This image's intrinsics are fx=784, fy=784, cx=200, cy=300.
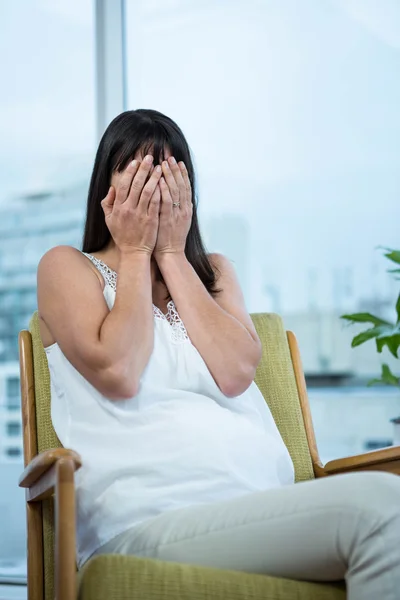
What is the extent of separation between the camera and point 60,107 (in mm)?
2842

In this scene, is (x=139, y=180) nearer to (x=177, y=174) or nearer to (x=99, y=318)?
(x=177, y=174)

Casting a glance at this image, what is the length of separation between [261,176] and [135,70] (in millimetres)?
607

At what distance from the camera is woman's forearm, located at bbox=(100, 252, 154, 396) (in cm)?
134

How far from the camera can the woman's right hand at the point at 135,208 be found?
150cm

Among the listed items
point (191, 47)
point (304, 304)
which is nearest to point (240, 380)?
point (304, 304)

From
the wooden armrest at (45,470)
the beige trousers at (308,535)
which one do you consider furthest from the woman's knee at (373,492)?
the wooden armrest at (45,470)

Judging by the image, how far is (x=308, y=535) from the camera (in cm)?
110

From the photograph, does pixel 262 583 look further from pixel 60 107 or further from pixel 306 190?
pixel 60 107

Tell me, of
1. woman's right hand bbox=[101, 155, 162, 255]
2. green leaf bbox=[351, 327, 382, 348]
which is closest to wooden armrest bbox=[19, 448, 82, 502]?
woman's right hand bbox=[101, 155, 162, 255]

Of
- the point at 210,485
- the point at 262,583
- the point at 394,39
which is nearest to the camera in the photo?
the point at 262,583

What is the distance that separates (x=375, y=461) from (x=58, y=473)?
25.8 inches

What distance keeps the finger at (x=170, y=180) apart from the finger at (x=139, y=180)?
37 mm

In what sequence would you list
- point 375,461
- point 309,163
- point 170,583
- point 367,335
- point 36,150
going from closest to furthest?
point 170,583 → point 375,461 → point 367,335 → point 309,163 → point 36,150

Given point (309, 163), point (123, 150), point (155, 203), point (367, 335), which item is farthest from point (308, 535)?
point (309, 163)
